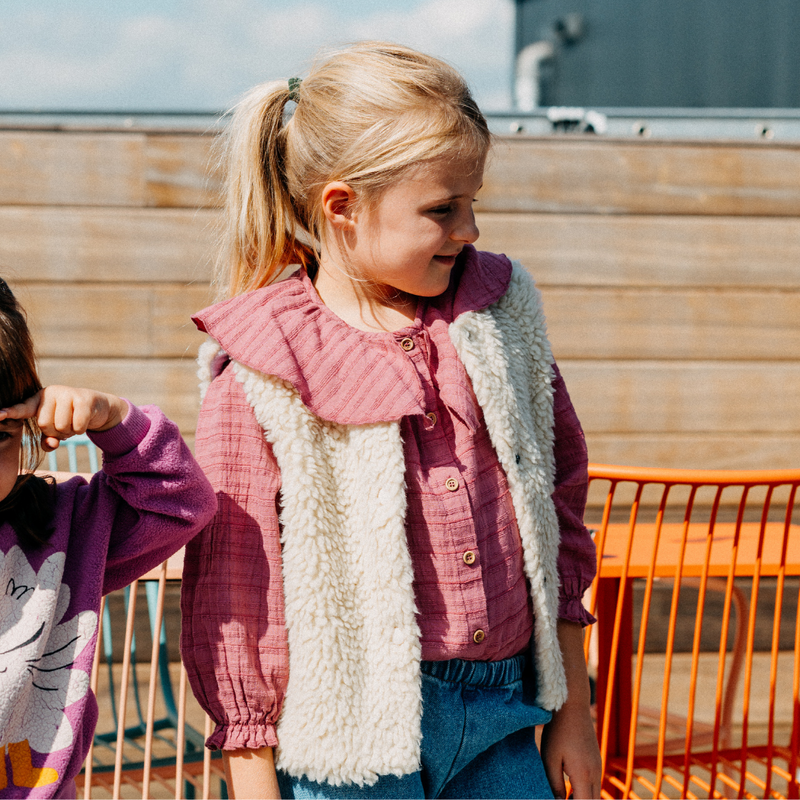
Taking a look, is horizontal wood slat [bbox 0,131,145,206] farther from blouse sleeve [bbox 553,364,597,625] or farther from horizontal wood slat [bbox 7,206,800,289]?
blouse sleeve [bbox 553,364,597,625]

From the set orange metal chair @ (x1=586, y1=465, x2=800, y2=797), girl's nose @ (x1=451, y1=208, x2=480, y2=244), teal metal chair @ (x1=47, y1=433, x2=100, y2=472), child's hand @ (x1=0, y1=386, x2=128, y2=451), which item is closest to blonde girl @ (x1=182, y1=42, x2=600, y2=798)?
girl's nose @ (x1=451, y1=208, x2=480, y2=244)

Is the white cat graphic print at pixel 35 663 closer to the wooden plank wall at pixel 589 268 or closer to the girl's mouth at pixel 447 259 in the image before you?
the girl's mouth at pixel 447 259

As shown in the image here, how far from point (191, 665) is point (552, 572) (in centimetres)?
46

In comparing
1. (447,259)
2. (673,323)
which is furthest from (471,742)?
(673,323)

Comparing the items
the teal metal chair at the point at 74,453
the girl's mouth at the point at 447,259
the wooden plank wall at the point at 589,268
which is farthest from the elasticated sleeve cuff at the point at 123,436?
the wooden plank wall at the point at 589,268

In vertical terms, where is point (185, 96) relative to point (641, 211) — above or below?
above

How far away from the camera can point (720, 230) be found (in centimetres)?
298

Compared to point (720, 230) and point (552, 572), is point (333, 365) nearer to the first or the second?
point (552, 572)

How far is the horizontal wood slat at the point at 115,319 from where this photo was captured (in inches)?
112

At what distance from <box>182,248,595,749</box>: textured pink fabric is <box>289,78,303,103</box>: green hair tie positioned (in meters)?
0.23

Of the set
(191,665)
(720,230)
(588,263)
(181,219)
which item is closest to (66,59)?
(181,219)

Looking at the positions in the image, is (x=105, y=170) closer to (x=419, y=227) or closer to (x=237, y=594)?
(x=419, y=227)

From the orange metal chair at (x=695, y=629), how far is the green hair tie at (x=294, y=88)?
2.78 ft

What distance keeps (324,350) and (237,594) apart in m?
0.30
